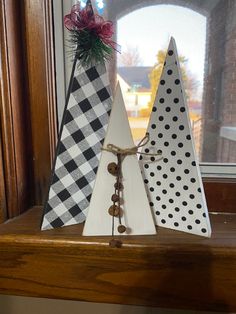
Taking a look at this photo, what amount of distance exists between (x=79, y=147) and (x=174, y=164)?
0.21m

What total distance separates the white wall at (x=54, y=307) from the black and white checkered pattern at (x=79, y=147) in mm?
204

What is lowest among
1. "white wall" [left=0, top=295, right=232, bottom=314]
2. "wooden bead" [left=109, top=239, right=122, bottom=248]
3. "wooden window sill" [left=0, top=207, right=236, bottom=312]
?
"white wall" [left=0, top=295, right=232, bottom=314]

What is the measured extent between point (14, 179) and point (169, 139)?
0.38 m

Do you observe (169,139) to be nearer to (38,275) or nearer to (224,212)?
(224,212)

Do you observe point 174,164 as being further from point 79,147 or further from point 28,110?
point 28,110

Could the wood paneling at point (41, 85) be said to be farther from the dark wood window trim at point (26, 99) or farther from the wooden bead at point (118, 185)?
the wooden bead at point (118, 185)

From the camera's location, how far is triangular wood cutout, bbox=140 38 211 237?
597 mm

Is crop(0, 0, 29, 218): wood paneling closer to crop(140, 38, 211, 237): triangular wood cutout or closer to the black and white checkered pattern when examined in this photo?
the black and white checkered pattern

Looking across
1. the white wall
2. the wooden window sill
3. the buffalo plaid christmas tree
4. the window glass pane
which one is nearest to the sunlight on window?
the window glass pane

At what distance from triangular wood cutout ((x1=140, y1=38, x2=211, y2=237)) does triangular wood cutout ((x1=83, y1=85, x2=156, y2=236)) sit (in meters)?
0.04

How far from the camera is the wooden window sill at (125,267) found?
59 cm

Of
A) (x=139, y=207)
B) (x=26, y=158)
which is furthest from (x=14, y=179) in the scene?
(x=139, y=207)

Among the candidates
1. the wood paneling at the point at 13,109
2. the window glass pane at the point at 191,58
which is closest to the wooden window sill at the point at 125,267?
the wood paneling at the point at 13,109

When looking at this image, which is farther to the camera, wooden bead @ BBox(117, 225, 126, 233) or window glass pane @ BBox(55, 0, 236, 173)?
window glass pane @ BBox(55, 0, 236, 173)
